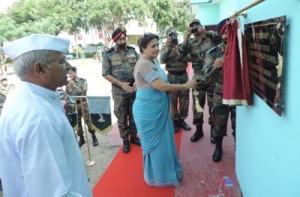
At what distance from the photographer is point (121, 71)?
384cm

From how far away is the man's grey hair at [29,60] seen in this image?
1.12m

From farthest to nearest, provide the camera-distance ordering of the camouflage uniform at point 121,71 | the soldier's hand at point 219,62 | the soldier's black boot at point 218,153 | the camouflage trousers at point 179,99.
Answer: the camouflage trousers at point 179,99, the camouflage uniform at point 121,71, the soldier's black boot at point 218,153, the soldier's hand at point 219,62

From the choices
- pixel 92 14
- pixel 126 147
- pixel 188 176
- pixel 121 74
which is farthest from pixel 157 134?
pixel 92 14

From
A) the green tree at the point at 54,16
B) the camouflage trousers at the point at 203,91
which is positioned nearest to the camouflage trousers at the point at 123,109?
the camouflage trousers at the point at 203,91

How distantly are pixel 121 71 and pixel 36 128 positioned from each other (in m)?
2.86

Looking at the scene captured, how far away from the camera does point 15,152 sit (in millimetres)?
1104

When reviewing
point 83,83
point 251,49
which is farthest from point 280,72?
point 83,83

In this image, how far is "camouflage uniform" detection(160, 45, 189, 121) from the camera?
422cm

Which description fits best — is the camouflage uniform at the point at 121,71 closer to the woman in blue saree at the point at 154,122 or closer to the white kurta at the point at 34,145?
the woman in blue saree at the point at 154,122

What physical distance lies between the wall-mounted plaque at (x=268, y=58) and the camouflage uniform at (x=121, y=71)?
2176mm

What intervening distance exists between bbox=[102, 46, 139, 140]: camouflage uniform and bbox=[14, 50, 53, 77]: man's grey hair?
2.68 m

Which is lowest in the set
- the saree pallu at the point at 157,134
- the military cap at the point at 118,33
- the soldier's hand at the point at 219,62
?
the saree pallu at the point at 157,134

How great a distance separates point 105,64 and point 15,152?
2820 millimetres

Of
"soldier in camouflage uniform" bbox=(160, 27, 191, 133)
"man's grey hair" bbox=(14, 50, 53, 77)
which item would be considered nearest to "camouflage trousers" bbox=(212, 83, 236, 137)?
"soldier in camouflage uniform" bbox=(160, 27, 191, 133)
